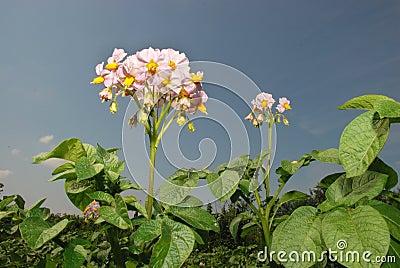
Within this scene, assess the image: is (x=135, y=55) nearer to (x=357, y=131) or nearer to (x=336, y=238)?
(x=357, y=131)

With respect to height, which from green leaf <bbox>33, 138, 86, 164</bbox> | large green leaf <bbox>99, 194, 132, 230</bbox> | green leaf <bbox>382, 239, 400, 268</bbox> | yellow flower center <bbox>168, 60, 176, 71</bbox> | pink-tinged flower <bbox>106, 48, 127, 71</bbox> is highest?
pink-tinged flower <bbox>106, 48, 127, 71</bbox>

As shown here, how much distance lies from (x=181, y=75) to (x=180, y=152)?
0.34 meters

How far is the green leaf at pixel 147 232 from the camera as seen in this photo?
47.8 inches

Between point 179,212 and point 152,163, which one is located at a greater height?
point 152,163

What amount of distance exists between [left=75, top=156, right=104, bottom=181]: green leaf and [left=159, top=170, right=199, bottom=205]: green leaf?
9.1 inches

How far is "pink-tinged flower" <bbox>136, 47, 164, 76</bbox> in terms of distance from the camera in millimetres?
1521

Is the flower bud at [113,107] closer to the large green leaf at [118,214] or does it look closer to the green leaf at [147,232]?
the large green leaf at [118,214]

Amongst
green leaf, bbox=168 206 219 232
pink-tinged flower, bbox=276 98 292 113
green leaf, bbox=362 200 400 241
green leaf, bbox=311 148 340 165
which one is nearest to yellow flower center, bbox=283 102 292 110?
pink-tinged flower, bbox=276 98 292 113

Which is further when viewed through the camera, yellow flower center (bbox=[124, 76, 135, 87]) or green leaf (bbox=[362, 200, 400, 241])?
yellow flower center (bbox=[124, 76, 135, 87])

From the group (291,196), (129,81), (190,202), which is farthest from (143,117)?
(291,196)

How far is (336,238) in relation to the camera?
1.01m

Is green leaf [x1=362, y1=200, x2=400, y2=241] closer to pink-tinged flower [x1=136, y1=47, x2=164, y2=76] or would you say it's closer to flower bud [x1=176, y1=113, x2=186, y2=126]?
flower bud [x1=176, y1=113, x2=186, y2=126]

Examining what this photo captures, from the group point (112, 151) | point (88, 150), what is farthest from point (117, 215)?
point (112, 151)

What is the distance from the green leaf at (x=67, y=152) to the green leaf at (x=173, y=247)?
1.54 feet
